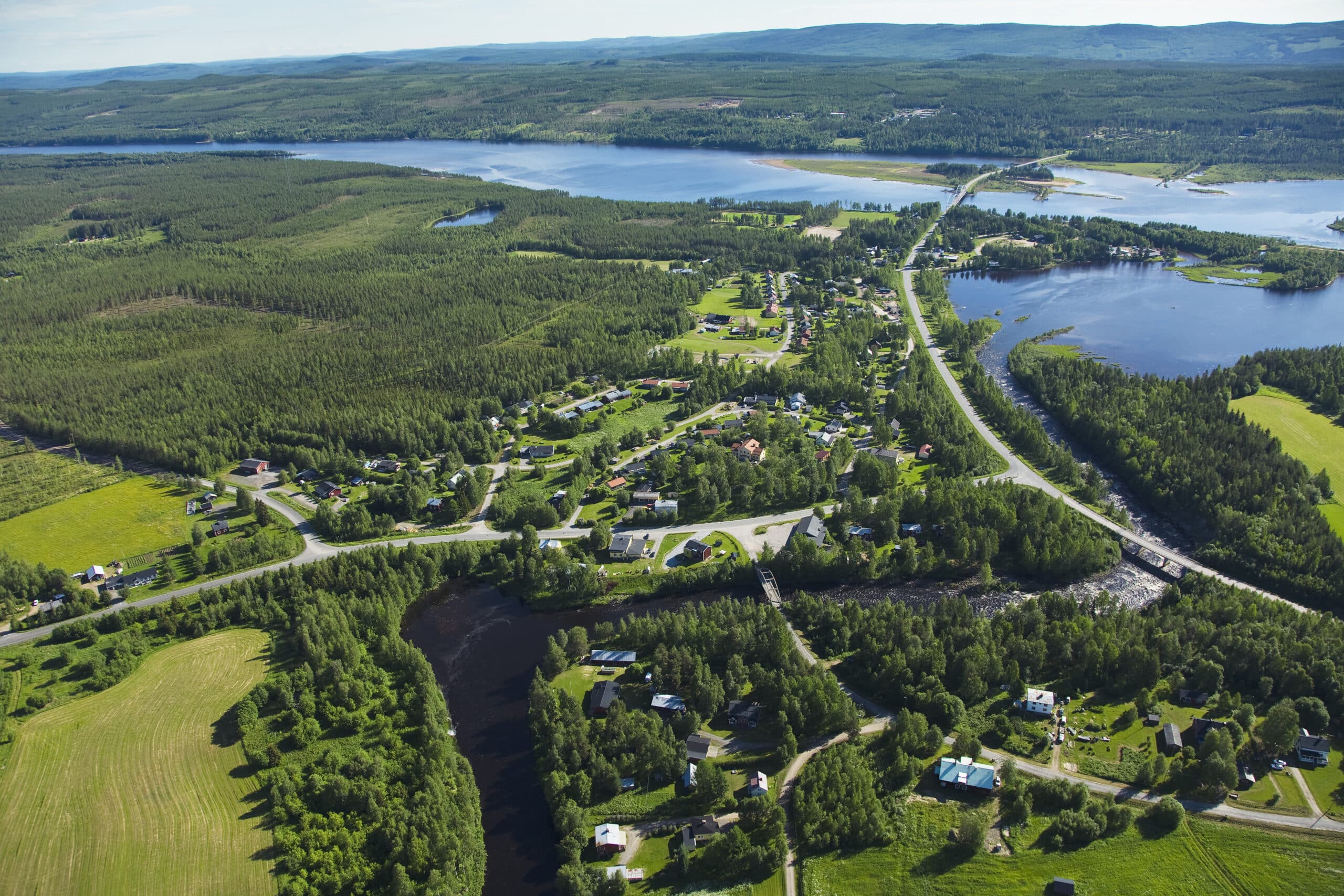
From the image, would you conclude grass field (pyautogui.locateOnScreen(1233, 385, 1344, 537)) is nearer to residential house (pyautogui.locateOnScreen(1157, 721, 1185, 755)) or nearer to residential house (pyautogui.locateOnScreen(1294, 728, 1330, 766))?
residential house (pyautogui.locateOnScreen(1294, 728, 1330, 766))

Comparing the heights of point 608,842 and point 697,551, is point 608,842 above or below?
below

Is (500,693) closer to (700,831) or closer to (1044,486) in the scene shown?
(700,831)

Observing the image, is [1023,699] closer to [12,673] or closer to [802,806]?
[802,806]

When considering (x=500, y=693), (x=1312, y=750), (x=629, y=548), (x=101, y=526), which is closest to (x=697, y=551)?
(x=629, y=548)

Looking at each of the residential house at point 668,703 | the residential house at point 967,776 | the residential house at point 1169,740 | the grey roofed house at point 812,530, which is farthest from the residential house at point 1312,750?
the residential house at point 668,703

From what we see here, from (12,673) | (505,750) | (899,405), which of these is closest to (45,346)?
(12,673)

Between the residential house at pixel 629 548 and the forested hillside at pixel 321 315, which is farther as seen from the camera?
the forested hillside at pixel 321 315

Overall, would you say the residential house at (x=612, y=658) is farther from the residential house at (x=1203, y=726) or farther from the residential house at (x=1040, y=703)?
the residential house at (x=1203, y=726)
